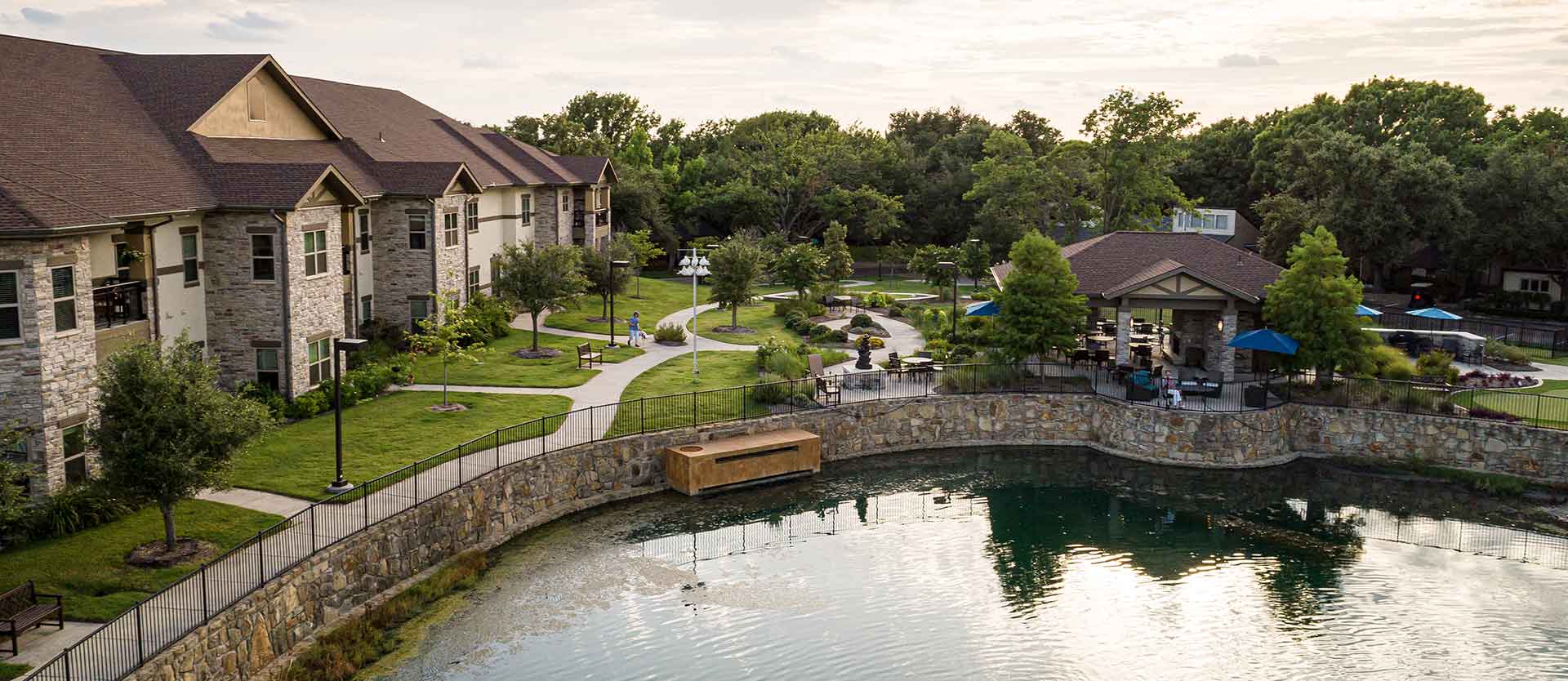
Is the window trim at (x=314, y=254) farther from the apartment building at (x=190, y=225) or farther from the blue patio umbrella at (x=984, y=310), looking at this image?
the blue patio umbrella at (x=984, y=310)

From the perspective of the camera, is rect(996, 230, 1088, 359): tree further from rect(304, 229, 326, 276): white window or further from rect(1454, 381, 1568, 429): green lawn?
rect(304, 229, 326, 276): white window

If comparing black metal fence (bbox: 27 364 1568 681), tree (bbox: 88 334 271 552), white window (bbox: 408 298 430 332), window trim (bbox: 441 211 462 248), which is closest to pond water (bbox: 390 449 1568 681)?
black metal fence (bbox: 27 364 1568 681)

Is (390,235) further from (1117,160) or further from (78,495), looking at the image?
(1117,160)

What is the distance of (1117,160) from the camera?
59.3 meters

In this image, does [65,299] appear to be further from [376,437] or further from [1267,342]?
[1267,342]

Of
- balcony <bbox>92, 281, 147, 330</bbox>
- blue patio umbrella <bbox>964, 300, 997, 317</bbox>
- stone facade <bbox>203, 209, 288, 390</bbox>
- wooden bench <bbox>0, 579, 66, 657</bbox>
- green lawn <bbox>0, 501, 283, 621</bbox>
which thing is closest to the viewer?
wooden bench <bbox>0, 579, 66, 657</bbox>

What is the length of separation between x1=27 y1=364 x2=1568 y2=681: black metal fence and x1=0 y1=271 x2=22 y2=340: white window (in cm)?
628

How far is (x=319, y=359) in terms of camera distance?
3247 cm

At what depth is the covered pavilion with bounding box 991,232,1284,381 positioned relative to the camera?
37031 mm

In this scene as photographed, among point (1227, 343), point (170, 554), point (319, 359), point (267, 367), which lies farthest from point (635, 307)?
point (170, 554)

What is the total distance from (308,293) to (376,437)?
5550mm

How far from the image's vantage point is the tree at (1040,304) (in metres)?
37.3

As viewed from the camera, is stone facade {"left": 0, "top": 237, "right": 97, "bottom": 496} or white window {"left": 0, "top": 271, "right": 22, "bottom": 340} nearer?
white window {"left": 0, "top": 271, "right": 22, "bottom": 340}

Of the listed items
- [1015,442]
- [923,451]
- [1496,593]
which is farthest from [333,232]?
[1496,593]
